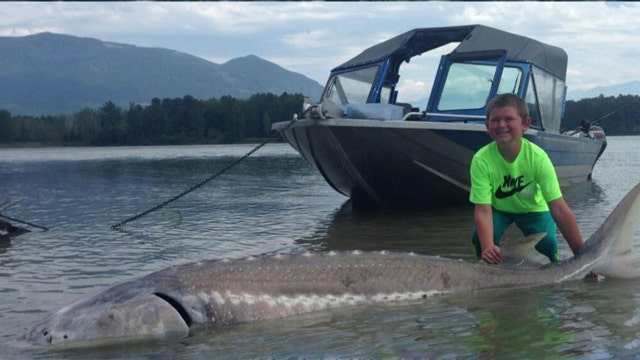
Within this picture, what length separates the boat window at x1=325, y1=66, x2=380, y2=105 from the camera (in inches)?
490

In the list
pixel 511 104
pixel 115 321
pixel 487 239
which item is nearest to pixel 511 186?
pixel 487 239

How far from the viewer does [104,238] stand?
30.6 feet

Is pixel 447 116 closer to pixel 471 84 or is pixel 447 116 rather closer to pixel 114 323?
pixel 471 84

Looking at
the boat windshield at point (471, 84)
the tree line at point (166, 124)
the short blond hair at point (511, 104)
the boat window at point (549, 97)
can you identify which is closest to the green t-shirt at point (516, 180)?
the short blond hair at point (511, 104)

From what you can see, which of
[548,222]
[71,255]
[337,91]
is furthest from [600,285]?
[337,91]

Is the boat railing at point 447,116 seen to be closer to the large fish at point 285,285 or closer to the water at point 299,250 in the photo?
the water at point 299,250

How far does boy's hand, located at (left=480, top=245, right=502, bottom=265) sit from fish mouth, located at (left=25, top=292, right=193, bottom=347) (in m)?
2.02

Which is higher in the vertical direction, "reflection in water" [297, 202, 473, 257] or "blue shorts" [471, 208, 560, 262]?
"blue shorts" [471, 208, 560, 262]

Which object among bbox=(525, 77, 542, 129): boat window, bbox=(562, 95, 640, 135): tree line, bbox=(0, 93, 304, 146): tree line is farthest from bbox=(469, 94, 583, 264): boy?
bbox=(0, 93, 304, 146): tree line

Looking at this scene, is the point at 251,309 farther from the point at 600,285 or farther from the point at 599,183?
the point at 599,183

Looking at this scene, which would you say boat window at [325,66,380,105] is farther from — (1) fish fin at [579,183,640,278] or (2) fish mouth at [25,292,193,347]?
(2) fish mouth at [25,292,193,347]

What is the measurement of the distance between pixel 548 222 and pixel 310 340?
2307mm

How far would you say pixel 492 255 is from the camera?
491cm

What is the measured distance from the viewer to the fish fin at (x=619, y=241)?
14.9 ft
